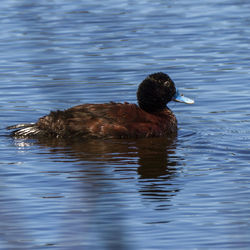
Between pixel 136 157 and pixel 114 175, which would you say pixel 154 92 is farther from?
pixel 114 175

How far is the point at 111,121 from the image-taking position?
10.7 metres

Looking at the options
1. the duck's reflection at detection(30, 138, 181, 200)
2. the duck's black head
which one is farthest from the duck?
the duck's reflection at detection(30, 138, 181, 200)

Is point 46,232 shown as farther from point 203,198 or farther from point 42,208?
point 203,198

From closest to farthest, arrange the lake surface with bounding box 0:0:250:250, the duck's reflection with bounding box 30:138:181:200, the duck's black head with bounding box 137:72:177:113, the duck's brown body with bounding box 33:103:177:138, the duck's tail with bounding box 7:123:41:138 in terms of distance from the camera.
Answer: the lake surface with bounding box 0:0:250:250 → the duck's reflection with bounding box 30:138:181:200 → the duck's brown body with bounding box 33:103:177:138 → the duck's tail with bounding box 7:123:41:138 → the duck's black head with bounding box 137:72:177:113

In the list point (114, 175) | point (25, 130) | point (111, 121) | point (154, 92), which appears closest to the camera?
point (114, 175)

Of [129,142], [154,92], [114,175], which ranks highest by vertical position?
[154,92]

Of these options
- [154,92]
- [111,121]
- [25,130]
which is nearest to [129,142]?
[111,121]

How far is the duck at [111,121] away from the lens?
35.0 ft

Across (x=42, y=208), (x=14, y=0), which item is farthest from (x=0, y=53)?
(x=42, y=208)

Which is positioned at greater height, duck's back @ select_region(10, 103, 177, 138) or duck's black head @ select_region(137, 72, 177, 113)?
duck's black head @ select_region(137, 72, 177, 113)

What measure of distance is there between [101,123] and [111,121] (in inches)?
5.4

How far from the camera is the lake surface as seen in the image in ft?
21.8

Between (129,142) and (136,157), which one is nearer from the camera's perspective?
(136,157)

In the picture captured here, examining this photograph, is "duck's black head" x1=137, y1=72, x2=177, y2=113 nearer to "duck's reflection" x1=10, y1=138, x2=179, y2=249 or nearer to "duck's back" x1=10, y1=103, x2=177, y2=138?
"duck's back" x1=10, y1=103, x2=177, y2=138
